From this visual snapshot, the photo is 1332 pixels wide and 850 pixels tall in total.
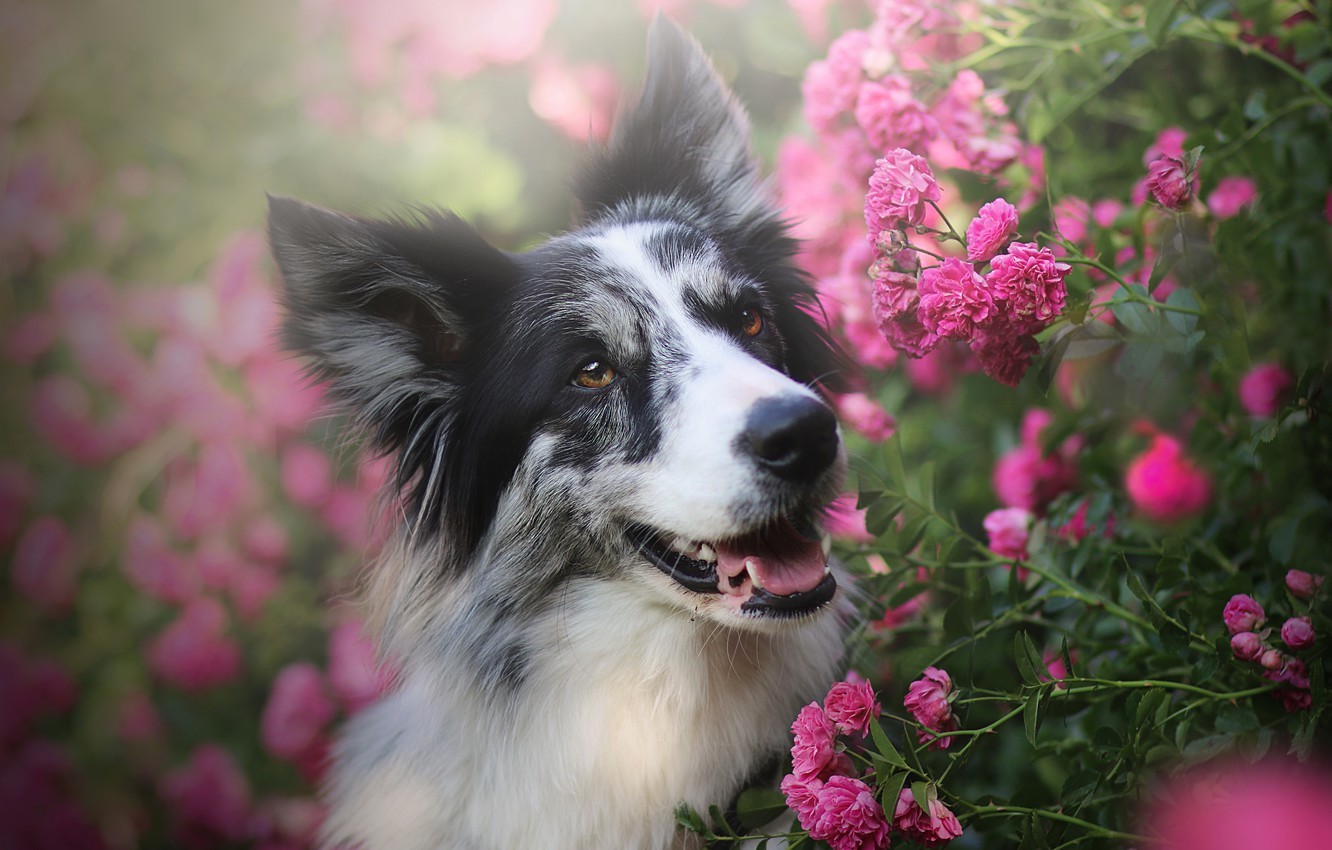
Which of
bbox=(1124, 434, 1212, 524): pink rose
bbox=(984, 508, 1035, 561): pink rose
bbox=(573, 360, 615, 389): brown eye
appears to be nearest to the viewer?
bbox=(573, 360, 615, 389): brown eye

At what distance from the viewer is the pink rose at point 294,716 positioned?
2.79 meters

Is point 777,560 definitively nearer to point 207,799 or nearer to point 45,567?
point 207,799

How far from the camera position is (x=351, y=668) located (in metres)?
2.86

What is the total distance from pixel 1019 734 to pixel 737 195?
4.77ft

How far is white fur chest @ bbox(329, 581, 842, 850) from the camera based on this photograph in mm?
1928

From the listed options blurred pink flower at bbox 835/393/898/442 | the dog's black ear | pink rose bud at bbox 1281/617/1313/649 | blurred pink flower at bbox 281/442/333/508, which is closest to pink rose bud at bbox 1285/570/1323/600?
pink rose bud at bbox 1281/617/1313/649

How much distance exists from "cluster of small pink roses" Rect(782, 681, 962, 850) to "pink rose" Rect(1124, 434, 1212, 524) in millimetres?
1116

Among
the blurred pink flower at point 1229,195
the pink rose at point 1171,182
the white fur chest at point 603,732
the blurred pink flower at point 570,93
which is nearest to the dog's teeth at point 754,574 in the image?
the white fur chest at point 603,732

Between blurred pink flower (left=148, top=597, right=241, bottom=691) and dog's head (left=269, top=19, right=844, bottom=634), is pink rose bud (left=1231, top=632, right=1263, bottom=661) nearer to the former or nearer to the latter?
dog's head (left=269, top=19, right=844, bottom=634)

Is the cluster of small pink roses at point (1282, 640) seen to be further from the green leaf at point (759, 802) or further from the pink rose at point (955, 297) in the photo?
the green leaf at point (759, 802)

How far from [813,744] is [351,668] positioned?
1826mm

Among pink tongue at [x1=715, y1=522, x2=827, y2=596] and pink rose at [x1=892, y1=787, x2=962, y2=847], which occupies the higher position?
pink tongue at [x1=715, y1=522, x2=827, y2=596]

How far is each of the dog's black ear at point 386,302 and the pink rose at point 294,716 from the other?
1.17 meters

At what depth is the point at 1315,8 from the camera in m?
2.03
